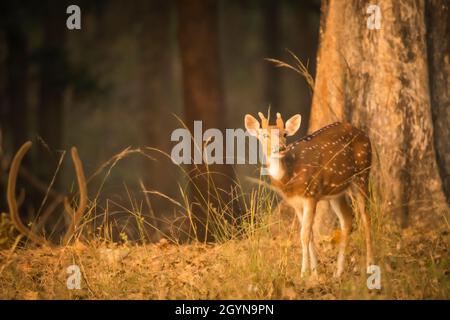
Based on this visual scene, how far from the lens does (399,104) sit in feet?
30.0

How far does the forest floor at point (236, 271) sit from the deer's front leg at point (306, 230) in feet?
0.52

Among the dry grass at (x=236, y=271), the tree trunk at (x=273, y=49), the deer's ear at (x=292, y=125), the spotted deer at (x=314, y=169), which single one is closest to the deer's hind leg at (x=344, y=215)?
the spotted deer at (x=314, y=169)

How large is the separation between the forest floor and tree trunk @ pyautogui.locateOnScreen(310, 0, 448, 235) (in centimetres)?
52

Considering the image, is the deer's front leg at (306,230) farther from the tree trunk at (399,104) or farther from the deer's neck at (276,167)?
the tree trunk at (399,104)

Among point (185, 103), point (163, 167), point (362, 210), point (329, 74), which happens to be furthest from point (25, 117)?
point (362, 210)

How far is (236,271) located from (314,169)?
135 centimetres

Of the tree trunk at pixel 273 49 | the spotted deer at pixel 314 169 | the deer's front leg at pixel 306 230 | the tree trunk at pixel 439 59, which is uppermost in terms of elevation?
the tree trunk at pixel 273 49

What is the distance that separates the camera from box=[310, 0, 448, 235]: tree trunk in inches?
359

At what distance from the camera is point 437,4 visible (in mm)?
9570

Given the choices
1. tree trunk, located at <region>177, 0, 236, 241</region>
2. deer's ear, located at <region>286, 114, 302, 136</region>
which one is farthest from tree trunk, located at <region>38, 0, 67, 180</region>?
deer's ear, located at <region>286, 114, 302, 136</region>

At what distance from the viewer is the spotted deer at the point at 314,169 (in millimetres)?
7652

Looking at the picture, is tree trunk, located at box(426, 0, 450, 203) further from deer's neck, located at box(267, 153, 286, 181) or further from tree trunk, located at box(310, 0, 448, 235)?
deer's neck, located at box(267, 153, 286, 181)

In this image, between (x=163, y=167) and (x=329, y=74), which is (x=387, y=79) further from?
(x=163, y=167)
